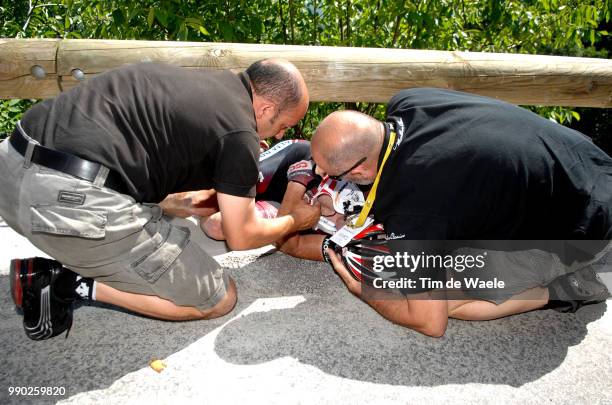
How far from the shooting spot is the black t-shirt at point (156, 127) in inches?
72.3

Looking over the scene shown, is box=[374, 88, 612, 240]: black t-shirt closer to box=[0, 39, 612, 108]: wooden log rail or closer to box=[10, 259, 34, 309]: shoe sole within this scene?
box=[0, 39, 612, 108]: wooden log rail

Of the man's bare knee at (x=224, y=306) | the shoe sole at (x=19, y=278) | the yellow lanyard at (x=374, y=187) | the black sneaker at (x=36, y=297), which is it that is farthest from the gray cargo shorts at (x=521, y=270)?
the shoe sole at (x=19, y=278)

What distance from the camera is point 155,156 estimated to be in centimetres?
197

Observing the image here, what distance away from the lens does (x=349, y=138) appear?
83.4 inches

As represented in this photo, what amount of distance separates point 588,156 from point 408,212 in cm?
90

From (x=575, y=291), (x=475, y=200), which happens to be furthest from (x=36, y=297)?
(x=575, y=291)

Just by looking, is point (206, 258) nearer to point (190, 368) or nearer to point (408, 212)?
point (190, 368)

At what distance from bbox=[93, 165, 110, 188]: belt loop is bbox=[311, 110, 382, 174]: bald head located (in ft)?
3.01

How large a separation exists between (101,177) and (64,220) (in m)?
0.21

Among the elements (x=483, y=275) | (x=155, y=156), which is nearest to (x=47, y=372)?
(x=155, y=156)

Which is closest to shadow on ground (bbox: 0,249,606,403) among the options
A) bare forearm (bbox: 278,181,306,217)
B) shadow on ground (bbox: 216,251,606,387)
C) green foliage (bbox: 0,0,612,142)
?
shadow on ground (bbox: 216,251,606,387)

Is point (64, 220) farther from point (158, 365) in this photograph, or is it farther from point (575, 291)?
point (575, 291)

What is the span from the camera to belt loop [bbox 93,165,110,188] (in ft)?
5.99

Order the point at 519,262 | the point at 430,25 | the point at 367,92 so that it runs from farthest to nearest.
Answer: the point at 430,25
the point at 367,92
the point at 519,262
